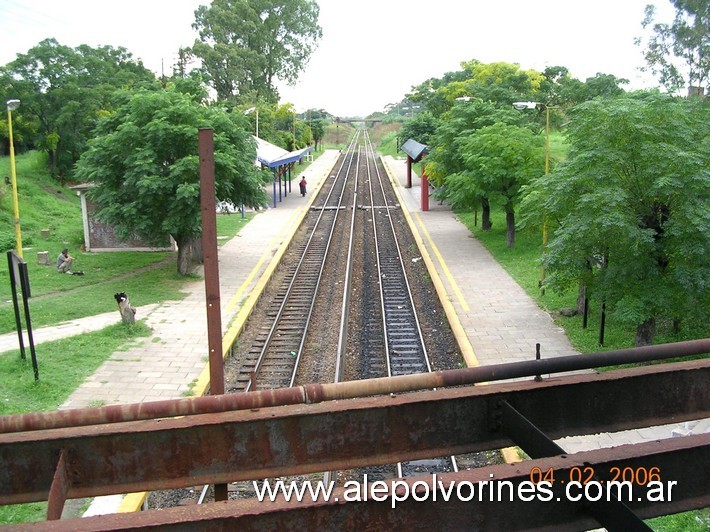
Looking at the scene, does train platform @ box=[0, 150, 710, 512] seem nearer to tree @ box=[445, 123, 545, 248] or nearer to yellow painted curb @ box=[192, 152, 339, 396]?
yellow painted curb @ box=[192, 152, 339, 396]

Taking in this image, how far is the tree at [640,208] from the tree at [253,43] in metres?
46.6

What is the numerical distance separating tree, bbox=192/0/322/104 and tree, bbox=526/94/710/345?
46594 mm

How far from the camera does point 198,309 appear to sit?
17.6 meters

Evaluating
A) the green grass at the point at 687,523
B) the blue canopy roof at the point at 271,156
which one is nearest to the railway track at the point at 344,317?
the green grass at the point at 687,523

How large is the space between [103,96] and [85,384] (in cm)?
2704

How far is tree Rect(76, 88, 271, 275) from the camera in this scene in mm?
19250

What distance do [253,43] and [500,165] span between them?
46.5 metres

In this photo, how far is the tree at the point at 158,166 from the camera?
758 inches

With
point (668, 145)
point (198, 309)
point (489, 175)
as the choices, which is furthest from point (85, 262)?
point (668, 145)

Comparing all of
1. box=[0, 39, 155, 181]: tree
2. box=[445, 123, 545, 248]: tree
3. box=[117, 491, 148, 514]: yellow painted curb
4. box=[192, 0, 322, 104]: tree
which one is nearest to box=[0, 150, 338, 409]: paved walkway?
box=[117, 491, 148, 514]: yellow painted curb

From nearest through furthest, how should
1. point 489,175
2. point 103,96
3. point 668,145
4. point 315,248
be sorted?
point 668,145, point 489,175, point 315,248, point 103,96

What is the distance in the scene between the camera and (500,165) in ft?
74.3

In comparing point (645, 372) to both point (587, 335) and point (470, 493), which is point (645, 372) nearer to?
point (470, 493)
